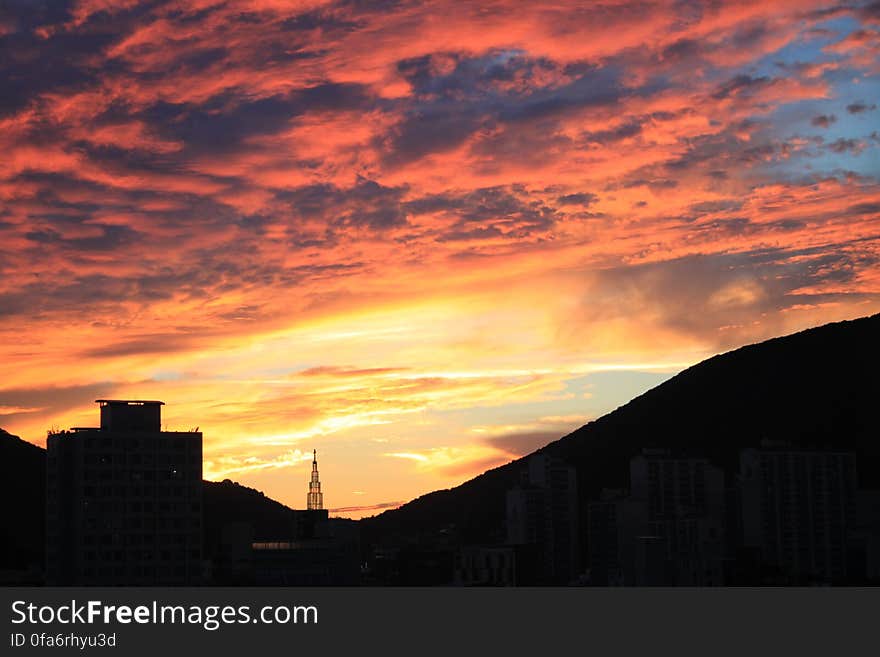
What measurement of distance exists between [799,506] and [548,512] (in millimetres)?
27964

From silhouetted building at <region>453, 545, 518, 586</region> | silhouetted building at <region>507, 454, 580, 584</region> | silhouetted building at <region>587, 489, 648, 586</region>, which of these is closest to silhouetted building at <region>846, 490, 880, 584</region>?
silhouetted building at <region>587, 489, 648, 586</region>

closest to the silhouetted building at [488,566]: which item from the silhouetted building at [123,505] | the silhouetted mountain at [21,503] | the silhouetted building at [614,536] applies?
the silhouetted building at [614,536]

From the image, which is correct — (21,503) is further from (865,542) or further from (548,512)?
(865,542)

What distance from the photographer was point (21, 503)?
126250 mm

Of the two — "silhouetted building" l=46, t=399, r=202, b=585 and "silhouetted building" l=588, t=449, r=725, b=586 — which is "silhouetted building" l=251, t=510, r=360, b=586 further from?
"silhouetted building" l=588, t=449, r=725, b=586

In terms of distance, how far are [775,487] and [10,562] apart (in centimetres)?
8068

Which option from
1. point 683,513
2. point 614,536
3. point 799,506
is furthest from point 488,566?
point 799,506

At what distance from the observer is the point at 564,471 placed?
515 feet

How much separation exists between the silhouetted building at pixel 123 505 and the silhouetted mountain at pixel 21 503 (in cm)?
1863

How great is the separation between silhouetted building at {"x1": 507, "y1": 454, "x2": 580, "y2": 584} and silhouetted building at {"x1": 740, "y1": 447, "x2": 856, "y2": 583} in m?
19.5

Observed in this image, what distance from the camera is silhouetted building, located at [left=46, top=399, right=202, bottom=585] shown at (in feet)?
291

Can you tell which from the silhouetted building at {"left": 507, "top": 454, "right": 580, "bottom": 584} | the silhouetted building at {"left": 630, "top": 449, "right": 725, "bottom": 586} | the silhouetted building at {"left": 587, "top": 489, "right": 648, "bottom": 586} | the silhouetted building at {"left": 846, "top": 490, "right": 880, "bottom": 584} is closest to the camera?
the silhouetted building at {"left": 846, "top": 490, "right": 880, "bottom": 584}
